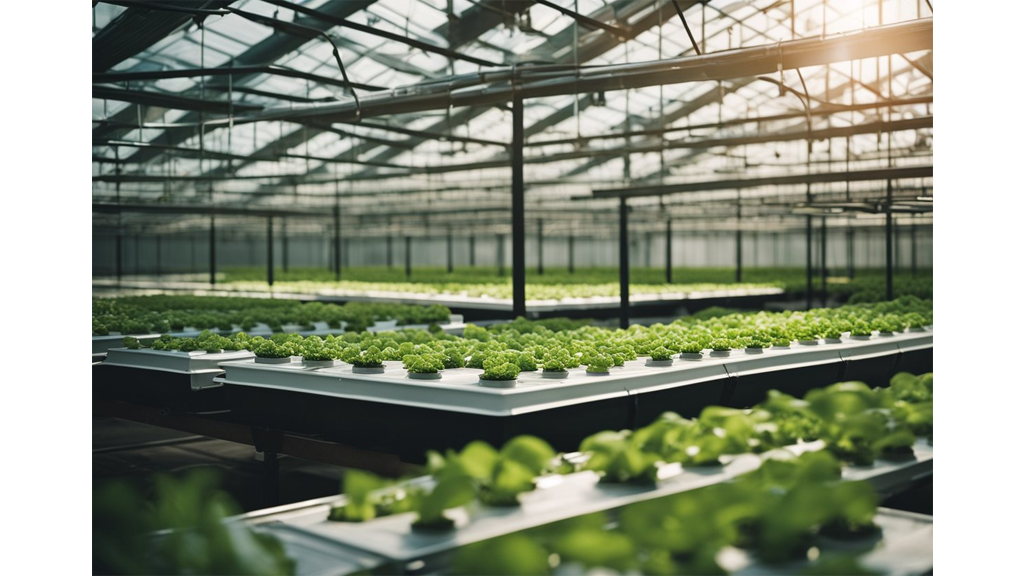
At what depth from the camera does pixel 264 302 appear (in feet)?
40.3

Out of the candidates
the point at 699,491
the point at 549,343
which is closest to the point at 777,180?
the point at 549,343

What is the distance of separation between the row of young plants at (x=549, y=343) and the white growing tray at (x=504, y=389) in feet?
0.27

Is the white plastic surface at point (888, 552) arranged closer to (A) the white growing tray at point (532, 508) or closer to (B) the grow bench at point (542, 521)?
(B) the grow bench at point (542, 521)

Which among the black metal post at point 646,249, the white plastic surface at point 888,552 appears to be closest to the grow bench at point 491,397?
the white plastic surface at point 888,552

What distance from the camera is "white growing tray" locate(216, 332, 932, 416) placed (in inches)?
179

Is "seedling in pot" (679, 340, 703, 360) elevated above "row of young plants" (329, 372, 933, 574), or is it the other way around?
"seedling in pot" (679, 340, 703, 360)

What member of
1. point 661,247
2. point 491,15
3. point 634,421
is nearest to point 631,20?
point 491,15

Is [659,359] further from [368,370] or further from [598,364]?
[368,370]

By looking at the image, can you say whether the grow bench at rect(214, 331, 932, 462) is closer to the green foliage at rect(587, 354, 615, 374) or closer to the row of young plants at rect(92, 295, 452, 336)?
the green foliage at rect(587, 354, 615, 374)

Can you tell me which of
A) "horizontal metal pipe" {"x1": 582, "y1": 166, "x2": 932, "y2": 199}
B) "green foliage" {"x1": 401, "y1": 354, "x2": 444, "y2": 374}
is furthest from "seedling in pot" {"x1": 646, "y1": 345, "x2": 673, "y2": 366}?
"horizontal metal pipe" {"x1": 582, "y1": 166, "x2": 932, "y2": 199}

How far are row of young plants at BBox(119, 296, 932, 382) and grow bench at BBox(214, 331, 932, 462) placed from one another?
95 mm
